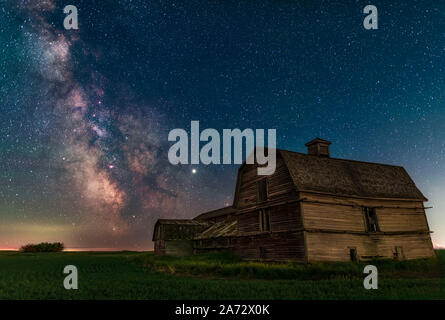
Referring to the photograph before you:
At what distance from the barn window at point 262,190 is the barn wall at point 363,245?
17.8ft

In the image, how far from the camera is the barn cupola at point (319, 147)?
1049 inches

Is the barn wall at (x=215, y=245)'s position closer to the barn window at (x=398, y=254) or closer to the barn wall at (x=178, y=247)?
the barn wall at (x=178, y=247)

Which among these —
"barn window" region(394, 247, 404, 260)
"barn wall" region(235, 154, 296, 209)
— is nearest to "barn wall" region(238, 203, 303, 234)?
"barn wall" region(235, 154, 296, 209)

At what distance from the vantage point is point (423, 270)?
19672 mm

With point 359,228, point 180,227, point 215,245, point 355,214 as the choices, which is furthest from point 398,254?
point 180,227

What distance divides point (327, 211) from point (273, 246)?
4.96 metres

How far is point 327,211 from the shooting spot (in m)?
21.0

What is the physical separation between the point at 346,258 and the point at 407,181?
12.8 m

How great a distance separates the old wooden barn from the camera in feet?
66.3

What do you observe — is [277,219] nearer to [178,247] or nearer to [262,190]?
[262,190]

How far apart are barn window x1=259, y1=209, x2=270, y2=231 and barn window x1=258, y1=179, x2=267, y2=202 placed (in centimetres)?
107

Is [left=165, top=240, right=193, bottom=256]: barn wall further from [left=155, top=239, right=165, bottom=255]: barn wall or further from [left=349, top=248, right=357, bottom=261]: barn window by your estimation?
[left=349, top=248, right=357, bottom=261]: barn window

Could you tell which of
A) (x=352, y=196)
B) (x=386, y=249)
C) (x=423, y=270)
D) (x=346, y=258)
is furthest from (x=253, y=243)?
(x=423, y=270)
